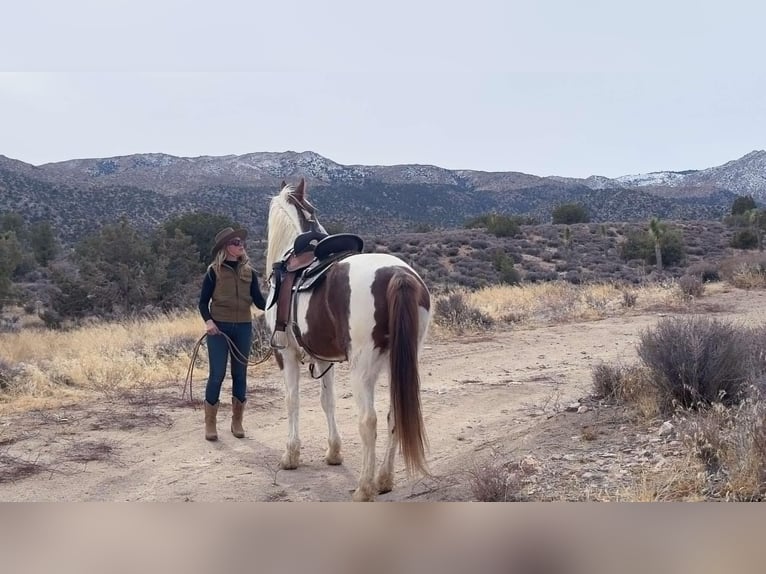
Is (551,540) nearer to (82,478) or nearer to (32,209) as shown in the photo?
(82,478)

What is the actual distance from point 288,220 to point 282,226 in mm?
88

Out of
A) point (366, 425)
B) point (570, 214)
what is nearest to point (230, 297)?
point (366, 425)

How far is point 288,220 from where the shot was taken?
19.0 ft

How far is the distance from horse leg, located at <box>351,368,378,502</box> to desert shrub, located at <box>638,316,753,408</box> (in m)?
2.71

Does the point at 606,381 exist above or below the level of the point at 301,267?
below

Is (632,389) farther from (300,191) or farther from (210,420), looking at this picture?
(210,420)

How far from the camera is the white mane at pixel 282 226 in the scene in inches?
227

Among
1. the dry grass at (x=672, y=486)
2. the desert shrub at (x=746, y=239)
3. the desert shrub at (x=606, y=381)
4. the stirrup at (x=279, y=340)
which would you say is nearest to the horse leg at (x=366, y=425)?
the stirrup at (x=279, y=340)

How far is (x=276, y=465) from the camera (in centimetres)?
545

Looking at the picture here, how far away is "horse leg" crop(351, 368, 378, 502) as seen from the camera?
4277mm

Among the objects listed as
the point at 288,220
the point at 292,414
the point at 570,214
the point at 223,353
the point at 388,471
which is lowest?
the point at 388,471

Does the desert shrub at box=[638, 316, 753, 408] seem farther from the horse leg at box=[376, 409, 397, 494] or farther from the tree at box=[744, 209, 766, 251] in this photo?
the tree at box=[744, 209, 766, 251]

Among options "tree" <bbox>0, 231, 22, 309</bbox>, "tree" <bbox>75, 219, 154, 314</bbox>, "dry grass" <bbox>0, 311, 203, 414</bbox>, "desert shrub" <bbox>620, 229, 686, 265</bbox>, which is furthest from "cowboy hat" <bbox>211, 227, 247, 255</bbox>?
"desert shrub" <bbox>620, 229, 686, 265</bbox>

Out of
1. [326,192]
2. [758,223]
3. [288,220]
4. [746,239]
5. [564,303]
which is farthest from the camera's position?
[326,192]
